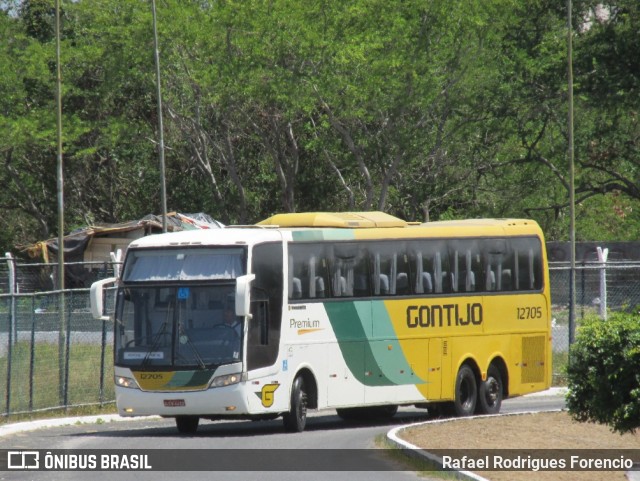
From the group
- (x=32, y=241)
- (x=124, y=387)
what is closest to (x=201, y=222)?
(x=32, y=241)

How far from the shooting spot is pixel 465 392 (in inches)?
963

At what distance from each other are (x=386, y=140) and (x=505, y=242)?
1889cm

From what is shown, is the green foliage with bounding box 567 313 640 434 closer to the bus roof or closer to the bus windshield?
the bus windshield

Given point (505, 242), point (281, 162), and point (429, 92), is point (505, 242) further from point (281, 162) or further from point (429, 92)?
point (281, 162)

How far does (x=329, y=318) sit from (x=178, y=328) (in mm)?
2905

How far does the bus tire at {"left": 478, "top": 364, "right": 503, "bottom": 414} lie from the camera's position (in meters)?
24.5

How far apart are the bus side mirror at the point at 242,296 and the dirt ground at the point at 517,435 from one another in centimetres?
278

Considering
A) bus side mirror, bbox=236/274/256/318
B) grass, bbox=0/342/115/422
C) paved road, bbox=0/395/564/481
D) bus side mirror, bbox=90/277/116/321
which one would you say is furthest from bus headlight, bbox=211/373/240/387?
grass, bbox=0/342/115/422

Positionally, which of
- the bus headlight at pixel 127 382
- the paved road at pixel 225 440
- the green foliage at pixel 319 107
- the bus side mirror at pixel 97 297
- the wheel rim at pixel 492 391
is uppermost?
the green foliage at pixel 319 107

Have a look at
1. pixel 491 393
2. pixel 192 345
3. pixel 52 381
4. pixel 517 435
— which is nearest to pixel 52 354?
pixel 52 381

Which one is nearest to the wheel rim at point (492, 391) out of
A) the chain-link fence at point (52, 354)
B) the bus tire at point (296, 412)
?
the chain-link fence at point (52, 354)

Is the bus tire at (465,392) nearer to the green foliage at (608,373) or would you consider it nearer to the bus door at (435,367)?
the bus door at (435,367)

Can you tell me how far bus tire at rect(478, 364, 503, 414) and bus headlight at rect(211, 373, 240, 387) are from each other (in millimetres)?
6248

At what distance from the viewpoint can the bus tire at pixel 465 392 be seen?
24031mm
